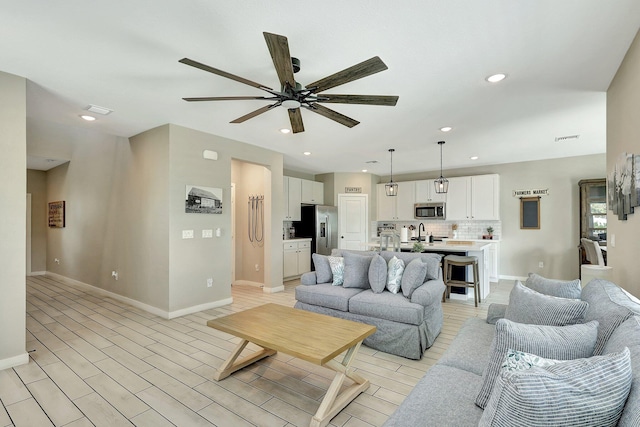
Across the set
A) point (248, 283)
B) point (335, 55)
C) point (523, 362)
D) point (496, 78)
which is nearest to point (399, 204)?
point (248, 283)

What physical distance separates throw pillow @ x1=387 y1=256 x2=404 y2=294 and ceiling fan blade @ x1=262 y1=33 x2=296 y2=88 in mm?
2288

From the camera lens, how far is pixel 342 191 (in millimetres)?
8062

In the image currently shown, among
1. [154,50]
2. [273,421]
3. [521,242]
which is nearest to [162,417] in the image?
[273,421]

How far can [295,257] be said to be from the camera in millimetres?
6836

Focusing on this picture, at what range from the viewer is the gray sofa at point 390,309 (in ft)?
9.96

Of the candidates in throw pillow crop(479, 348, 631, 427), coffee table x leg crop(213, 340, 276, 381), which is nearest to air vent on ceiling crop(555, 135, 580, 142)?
throw pillow crop(479, 348, 631, 427)

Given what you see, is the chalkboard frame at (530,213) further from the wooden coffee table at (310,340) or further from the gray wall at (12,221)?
the gray wall at (12,221)

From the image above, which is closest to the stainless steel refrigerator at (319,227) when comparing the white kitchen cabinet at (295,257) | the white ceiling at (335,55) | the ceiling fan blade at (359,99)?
the white kitchen cabinet at (295,257)

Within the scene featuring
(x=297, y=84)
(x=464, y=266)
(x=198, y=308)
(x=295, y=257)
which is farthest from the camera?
(x=295, y=257)

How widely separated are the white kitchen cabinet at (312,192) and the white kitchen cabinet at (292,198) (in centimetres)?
15

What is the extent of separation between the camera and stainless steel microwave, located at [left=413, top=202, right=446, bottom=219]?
735 cm

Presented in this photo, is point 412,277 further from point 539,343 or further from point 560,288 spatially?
point 539,343

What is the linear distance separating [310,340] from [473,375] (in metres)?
1.06

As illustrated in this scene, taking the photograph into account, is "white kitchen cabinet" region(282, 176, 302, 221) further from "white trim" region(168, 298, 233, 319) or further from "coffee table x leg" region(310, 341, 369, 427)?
"coffee table x leg" region(310, 341, 369, 427)
